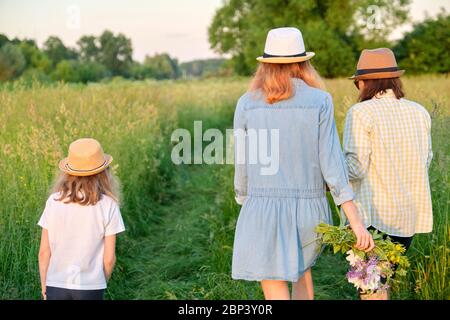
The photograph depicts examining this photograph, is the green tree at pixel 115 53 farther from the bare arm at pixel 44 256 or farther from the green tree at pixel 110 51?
the bare arm at pixel 44 256

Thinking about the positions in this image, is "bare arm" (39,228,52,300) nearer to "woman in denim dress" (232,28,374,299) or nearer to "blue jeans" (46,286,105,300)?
"blue jeans" (46,286,105,300)

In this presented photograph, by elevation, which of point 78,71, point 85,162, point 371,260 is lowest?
point 78,71

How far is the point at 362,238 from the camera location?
302 centimetres

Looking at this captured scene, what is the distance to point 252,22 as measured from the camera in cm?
4300

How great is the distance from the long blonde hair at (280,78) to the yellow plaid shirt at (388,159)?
1.76ft

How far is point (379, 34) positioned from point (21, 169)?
35.5 metres

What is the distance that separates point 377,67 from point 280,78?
0.92 m

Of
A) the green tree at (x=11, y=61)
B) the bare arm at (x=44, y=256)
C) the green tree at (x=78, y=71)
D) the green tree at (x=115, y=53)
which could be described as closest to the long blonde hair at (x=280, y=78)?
the bare arm at (x=44, y=256)

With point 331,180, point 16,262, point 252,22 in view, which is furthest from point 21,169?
point 252,22

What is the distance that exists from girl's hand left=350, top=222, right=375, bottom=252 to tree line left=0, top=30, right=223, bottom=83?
8.04 m

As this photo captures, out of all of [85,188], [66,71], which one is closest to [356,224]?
[85,188]

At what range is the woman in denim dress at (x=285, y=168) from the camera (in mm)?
2926

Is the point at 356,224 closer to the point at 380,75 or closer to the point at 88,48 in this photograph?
the point at 380,75
